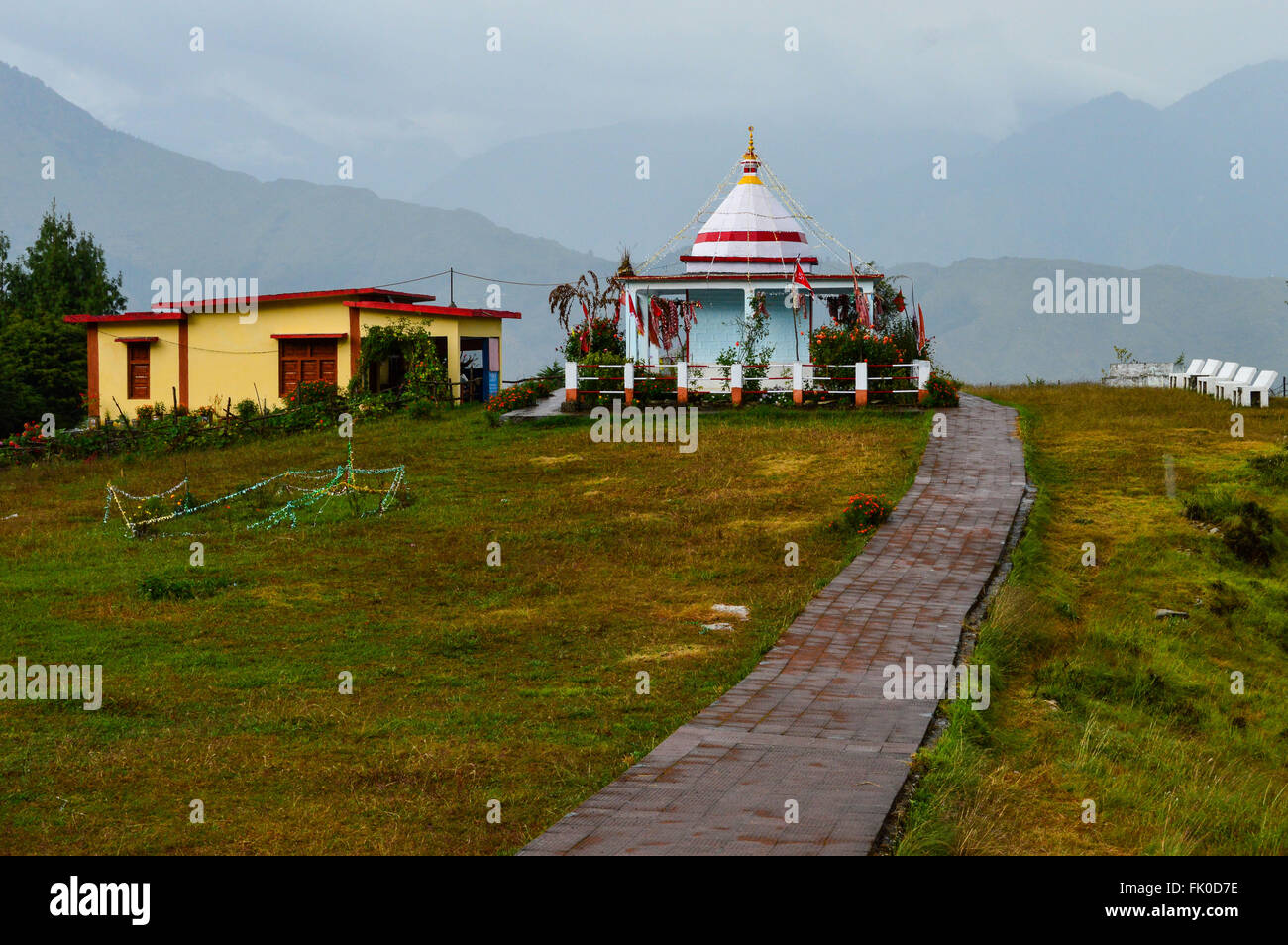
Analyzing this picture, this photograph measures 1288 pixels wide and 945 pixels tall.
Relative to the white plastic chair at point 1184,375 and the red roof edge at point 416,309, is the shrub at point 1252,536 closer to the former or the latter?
the white plastic chair at point 1184,375

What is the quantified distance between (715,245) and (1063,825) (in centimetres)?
2447

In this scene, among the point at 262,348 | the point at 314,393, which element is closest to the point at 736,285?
the point at 314,393

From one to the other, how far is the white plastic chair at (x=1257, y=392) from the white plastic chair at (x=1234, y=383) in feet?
0.57

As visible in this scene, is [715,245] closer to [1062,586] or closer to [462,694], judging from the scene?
[1062,586]

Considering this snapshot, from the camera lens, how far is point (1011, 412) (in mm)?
24969

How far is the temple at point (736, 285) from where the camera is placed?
96.2 ft

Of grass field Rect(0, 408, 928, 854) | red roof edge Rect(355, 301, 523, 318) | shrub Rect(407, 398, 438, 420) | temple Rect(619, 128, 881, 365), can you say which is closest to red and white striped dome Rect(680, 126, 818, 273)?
temple Rect(619, 128, 881, 365)

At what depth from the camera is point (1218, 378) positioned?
91.9ft

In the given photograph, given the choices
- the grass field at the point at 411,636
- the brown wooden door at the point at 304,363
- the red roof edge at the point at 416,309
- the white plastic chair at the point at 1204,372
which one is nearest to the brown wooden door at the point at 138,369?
the brown wooden door at the point at 304,363

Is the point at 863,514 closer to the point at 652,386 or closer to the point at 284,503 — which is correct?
the point at 284,503

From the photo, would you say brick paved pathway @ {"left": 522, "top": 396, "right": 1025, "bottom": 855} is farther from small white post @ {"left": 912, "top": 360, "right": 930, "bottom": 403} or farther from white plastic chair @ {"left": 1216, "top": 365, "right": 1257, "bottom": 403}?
white plastic chair @ {"left": 1216, "top": 365, "right": 1257, "bottom": 403}

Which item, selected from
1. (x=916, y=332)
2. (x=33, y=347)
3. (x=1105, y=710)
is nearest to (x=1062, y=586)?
(x=1105, y=710)

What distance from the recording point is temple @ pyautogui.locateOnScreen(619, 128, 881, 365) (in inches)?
1155

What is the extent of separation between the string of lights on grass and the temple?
10357 millimetres
